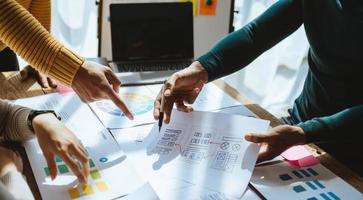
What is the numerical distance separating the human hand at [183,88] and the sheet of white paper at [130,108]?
58 mm

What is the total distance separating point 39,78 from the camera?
43.8 inches

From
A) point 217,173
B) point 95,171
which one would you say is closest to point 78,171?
point 95,171

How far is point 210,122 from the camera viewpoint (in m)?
0.88

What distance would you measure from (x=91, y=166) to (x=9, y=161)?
0.16 m

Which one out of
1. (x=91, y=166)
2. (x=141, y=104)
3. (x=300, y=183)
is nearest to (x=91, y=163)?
(x=91, y=166)

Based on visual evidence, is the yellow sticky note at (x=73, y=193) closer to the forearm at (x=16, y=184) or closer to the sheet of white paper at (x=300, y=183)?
the forearm at (x=16, y=184)

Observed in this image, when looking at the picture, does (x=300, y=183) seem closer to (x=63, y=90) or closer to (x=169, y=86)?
(x=169, y=86)

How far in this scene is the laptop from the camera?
4.47 ft

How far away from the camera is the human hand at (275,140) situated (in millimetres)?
788

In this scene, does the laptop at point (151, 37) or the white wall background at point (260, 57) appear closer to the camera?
the laptop at point (151, 37)

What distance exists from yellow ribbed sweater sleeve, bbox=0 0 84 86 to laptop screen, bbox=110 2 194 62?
2.01 ft

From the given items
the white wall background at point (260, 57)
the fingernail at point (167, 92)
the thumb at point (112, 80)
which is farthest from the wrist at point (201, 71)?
the white wall background at point (260, 57)

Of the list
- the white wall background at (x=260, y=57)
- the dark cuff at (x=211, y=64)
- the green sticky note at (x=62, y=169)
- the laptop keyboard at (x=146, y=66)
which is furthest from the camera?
the white wall background at (x=260, y=57)

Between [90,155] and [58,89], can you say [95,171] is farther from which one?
[58,89]
